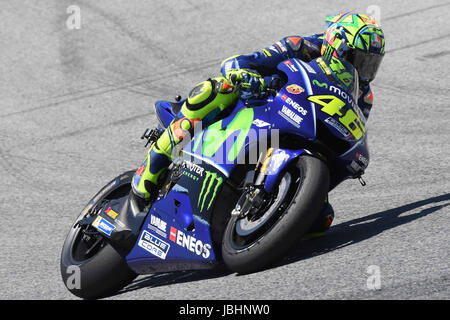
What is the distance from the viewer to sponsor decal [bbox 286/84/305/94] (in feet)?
17.5

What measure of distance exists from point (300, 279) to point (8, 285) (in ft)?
8.81

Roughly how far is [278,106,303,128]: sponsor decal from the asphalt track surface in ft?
2.86

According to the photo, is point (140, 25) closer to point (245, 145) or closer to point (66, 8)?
point (66, 8)

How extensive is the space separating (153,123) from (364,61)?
17.5 ft

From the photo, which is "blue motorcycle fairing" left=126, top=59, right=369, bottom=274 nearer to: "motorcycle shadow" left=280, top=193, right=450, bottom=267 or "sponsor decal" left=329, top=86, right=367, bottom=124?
"sponsor decal" left=329, top=86, right=367, bottom=124

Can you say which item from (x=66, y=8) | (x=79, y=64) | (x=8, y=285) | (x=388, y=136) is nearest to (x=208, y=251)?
(x=8, y=285)

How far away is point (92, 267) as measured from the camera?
610cm

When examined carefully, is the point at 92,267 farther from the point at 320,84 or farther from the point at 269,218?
the point at 320,84

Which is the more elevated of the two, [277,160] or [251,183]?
[277,160]

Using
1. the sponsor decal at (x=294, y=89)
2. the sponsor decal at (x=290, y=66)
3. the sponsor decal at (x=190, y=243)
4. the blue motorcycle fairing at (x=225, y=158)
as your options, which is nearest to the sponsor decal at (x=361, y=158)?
the blue motorcycle fairing at (x=225, y=158)

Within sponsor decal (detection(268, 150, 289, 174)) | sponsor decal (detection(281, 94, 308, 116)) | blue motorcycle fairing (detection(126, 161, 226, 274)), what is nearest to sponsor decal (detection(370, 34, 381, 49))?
sponsor decal (detection(281, 94, 308, 116))

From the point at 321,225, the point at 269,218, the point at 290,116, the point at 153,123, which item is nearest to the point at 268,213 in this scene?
the point at 269,218

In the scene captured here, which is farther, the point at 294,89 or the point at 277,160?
the point at 294,89

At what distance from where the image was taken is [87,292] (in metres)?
6.07
